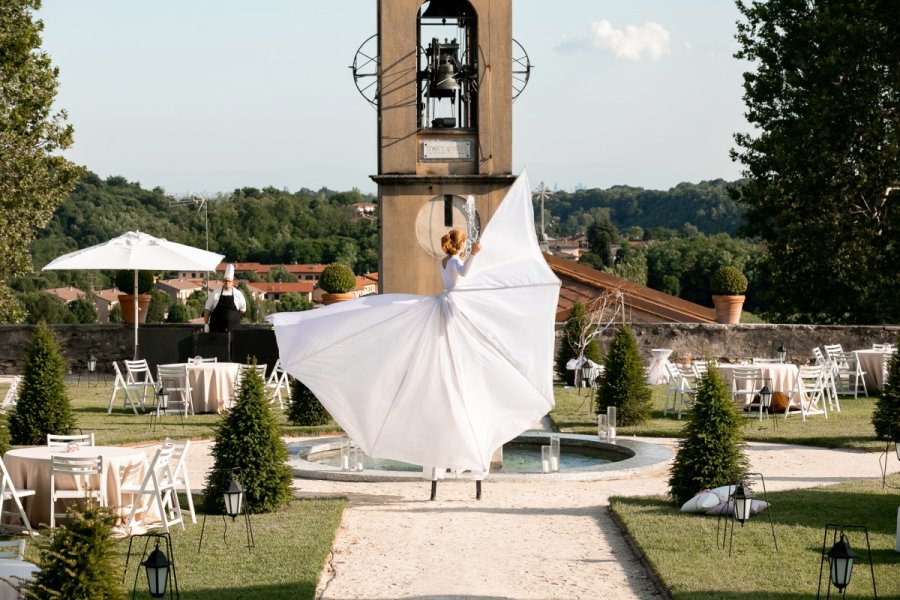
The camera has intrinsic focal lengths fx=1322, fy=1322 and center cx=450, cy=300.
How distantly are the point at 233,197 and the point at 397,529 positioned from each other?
76.4 m

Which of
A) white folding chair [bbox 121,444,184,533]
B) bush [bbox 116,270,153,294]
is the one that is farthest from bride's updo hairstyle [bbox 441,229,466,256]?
bush [bbox 116,270,153,294]

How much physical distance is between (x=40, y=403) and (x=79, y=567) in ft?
31.2

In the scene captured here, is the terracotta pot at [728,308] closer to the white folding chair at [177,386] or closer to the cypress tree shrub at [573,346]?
the cypress tree shrub at [573,346]

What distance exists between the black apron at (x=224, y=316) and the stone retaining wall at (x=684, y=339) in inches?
49.9

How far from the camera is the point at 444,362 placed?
1075 cm

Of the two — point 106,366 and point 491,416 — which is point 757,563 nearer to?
point 491,416

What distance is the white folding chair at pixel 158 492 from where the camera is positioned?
33.8 ft

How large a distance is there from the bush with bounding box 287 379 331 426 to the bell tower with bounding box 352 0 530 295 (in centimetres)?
446

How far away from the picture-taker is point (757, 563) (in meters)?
9.13

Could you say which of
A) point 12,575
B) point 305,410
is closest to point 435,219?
point 305,410

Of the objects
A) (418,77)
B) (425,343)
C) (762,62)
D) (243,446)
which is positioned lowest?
(243,446)

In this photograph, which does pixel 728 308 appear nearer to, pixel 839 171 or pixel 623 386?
pixel 839 171

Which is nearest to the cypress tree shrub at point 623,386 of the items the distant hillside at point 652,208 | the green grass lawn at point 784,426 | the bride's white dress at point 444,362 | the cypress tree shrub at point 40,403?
the green grass lawn at point 784,426

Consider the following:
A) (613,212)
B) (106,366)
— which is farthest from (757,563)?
(613,212)
